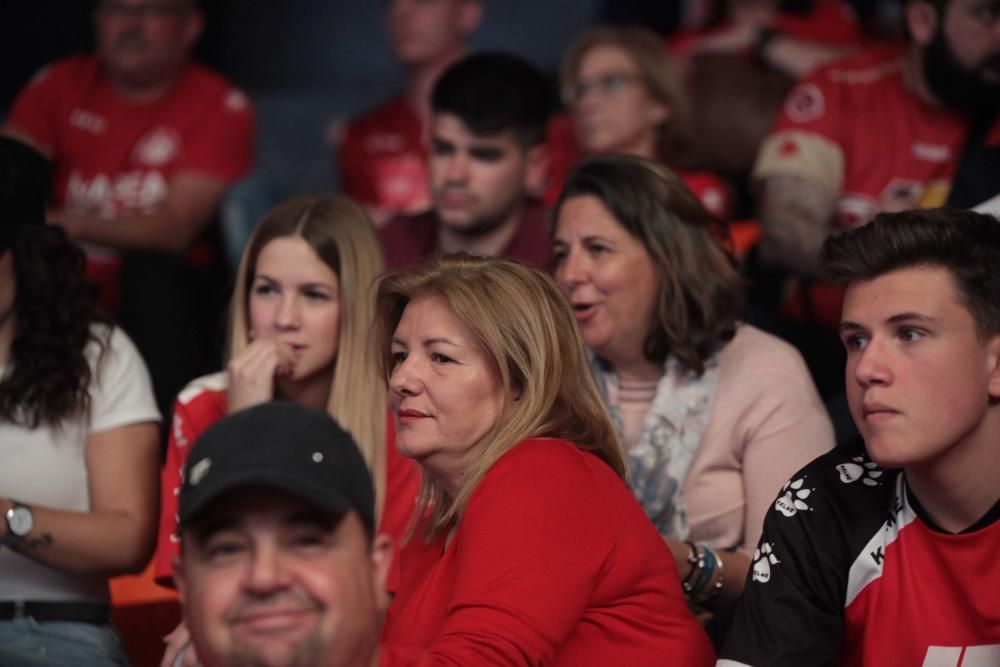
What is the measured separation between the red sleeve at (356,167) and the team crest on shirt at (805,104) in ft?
4.42

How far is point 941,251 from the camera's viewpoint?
1.92 metres

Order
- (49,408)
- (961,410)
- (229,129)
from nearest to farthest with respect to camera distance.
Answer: (961,410) < (49,408) < (229,129)

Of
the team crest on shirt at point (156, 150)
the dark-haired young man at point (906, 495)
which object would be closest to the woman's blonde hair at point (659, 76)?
the team crest on shirt at point (156, 150)

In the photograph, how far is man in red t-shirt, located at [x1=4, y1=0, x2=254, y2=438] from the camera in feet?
12.8

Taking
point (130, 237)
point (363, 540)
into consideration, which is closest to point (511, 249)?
point (130, 237)

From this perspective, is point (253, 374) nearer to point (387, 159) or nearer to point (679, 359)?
point (679, 359)

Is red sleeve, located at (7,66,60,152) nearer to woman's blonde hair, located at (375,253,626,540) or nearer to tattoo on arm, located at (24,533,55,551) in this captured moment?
tattoo on arm, located at (24,533,55,551)

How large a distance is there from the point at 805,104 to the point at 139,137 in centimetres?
176

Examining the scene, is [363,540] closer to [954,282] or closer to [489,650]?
[489,650]

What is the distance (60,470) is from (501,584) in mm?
984

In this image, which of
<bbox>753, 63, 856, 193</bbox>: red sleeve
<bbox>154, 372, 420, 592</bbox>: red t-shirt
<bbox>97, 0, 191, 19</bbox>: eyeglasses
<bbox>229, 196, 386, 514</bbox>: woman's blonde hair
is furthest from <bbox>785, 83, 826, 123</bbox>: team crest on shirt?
<bbox>97, 0, 191, 19</bbox>: eyeglasses

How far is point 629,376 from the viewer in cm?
279

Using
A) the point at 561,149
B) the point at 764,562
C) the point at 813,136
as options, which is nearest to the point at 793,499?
the point at 764,562

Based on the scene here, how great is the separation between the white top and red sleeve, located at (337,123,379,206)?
207 cm
